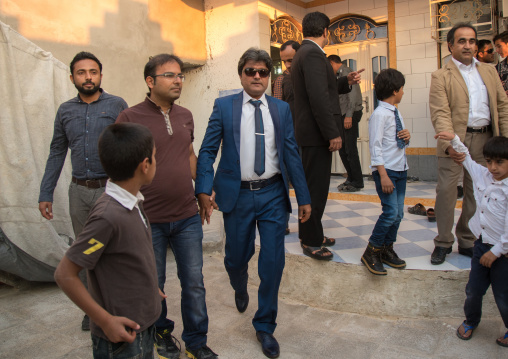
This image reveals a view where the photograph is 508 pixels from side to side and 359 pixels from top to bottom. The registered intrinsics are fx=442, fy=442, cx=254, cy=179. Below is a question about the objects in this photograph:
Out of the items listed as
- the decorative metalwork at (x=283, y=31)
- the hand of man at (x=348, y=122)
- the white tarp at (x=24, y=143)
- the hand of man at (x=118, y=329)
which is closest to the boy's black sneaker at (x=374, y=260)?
the hand of man at (x=118, y=329)

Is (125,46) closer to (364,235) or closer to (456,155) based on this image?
(364,235)

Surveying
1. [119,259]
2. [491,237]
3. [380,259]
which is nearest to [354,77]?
[380,259]

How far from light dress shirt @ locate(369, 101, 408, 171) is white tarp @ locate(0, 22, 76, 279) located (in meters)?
2.93

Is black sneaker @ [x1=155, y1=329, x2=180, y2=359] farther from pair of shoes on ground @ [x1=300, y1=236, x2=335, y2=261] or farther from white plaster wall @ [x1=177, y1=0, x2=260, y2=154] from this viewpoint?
white plaster wall @ [x1=177, y1=0, x2=260, y2=154]

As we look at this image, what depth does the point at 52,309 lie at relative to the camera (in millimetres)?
3705

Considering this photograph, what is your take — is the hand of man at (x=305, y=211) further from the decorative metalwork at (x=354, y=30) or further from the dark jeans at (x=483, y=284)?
the decorative metalwork at (x=354, y=30)

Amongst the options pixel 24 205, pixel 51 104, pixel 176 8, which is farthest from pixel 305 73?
pixel 176 8

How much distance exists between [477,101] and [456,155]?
634mm

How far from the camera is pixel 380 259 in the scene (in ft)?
11.4

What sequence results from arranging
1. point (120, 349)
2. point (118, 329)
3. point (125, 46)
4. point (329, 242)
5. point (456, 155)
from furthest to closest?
point (125, 46) < point (329, 242) < point (456, 155) < point (120, 349) < point (118, 329)

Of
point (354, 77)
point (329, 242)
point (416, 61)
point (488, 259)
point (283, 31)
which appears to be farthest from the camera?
point (283, 31)

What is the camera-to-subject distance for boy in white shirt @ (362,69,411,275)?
11.2 ft

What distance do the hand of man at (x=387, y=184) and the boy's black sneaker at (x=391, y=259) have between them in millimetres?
537

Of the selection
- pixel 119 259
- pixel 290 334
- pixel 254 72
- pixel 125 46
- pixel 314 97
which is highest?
pixel 125 46
